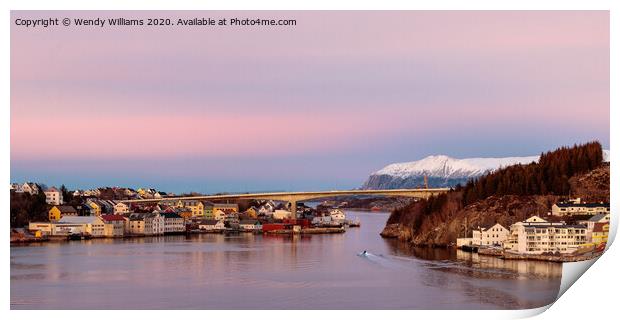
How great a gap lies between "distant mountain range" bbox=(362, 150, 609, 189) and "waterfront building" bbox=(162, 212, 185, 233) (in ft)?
8.67

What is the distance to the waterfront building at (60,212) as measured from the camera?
10.4 meters

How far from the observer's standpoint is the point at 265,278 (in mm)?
9219

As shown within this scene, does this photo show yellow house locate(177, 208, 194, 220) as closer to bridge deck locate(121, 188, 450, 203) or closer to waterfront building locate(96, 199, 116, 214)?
bridge deck locate(121, 188, 450, 203)

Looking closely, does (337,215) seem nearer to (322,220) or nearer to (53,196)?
(322,220)

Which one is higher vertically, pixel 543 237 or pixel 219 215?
pixel 219 215

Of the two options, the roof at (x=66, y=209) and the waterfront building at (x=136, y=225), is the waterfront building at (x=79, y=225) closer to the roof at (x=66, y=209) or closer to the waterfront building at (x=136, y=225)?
the roof at (x=66, y=209)

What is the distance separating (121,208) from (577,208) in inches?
166

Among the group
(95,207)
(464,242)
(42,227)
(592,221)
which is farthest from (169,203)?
(592,221)

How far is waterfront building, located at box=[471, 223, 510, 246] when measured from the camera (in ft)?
36.1

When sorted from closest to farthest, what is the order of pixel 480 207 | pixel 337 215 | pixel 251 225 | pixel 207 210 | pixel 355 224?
pixel 207 210 < pixel 480 207 < pixel 251 225 < pixel 337 215 < pixel 355 224

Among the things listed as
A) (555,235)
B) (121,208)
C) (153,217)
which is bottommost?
(555,235)

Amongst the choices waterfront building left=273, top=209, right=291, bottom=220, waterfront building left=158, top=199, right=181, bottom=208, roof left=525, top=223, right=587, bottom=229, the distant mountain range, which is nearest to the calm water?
roof left=525, top=223, right=587, bottom=229

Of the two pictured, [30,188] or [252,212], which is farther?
[252,212]
